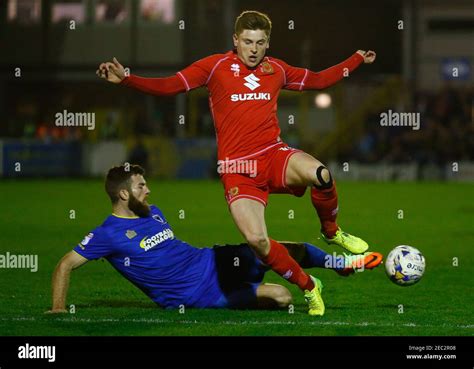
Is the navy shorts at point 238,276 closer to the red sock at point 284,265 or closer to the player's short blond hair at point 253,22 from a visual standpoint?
the red sock at point 284,265

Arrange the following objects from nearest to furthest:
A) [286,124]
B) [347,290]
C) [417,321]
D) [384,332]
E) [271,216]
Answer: [384,332]
[417,321]
[347,290]
[271,216]
[286,124]

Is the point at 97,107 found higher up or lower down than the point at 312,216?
higher up

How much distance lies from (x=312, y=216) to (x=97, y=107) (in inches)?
747

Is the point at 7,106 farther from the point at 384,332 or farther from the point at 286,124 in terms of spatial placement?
the point at 384,332

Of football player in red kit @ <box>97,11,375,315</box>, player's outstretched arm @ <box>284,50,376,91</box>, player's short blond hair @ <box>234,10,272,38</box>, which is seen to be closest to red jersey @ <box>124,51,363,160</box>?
football player in red kit @ <box>97,11,375,315</box>

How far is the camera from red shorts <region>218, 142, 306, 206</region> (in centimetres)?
942

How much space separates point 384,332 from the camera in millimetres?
8484

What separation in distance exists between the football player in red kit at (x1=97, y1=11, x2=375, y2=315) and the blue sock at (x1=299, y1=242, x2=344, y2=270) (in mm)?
328

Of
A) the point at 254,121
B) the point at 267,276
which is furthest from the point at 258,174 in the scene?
the point at 267,276

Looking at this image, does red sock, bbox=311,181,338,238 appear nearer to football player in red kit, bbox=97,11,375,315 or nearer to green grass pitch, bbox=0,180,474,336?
football player in red kit, bbox=97,11,375,315

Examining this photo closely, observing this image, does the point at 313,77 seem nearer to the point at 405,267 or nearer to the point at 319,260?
the point at 319,260

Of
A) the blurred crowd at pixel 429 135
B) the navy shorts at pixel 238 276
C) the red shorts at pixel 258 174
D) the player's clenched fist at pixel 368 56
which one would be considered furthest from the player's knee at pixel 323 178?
the blurred crowd at pixel 429 135

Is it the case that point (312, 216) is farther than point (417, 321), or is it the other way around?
point (312, 216)

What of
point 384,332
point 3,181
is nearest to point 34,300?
point 384,332
